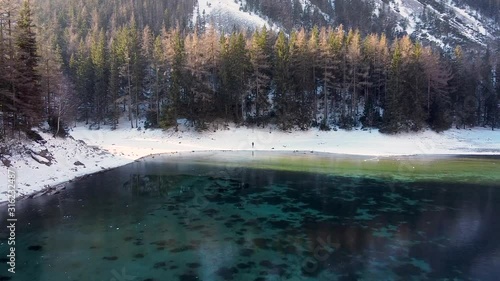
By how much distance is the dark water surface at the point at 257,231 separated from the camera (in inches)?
460

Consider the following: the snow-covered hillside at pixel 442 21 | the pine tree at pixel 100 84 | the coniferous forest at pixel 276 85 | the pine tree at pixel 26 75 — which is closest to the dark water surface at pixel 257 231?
the pine tree at pixel 26 75

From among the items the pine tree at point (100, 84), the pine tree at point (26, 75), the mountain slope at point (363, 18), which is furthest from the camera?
the mountain slope at point (363, 18)

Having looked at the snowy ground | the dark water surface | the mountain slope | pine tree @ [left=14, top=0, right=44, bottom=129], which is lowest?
the dark water surface

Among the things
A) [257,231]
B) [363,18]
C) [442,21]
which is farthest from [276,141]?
[442,21]

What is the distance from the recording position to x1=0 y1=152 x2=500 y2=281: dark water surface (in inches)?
460

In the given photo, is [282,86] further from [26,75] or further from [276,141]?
[26,75]

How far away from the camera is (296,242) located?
14.3 m

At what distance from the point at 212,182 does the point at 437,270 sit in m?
16.5

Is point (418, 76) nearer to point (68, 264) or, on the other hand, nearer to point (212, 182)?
point (212, 182)

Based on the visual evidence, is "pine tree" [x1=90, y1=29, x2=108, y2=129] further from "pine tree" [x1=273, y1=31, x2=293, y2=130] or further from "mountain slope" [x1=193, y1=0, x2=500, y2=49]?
"mountain slope" [x1=193, y1=0, x2=500, y2=49]

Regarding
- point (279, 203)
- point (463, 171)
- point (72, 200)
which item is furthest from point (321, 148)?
point (72, 200)

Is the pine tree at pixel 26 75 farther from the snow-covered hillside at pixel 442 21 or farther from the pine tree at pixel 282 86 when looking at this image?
the snow-covered hillside at pixel 442 21

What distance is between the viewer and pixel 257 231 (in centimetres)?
1562

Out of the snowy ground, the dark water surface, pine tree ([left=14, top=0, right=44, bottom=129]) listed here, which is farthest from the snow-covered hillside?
pine tree ([left=14, top=0, right=44, bottom=129])
